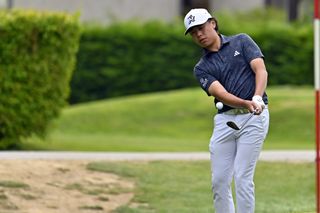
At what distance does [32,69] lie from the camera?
54.4 ft

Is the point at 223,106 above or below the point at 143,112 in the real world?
above

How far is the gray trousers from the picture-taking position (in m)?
8.12

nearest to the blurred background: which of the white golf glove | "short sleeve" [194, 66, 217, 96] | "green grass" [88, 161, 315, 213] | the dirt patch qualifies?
"green grass" [88, 161, 315, 213]

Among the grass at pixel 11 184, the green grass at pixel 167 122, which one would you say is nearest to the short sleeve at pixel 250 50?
the grass at pixel 11 184

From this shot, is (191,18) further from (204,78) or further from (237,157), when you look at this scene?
(237,157)

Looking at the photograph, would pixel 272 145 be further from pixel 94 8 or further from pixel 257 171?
pixel 94 8

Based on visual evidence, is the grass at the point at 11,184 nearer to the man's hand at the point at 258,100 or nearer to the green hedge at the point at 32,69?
the man's hand at the point at 258,100

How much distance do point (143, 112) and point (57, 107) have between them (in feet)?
23.8

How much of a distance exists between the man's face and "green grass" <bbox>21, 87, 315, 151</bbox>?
35.3 ft

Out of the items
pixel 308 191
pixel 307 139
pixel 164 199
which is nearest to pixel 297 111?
pixel 307 139

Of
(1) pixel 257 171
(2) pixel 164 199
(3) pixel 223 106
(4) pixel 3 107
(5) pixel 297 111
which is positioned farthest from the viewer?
(5) pixel 297 111

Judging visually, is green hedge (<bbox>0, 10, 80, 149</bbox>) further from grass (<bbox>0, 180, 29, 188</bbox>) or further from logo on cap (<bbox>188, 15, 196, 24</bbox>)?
logo on cap (<bbox>188, 15, 196, 24</bbox>)

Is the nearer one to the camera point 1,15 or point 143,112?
point 1,15

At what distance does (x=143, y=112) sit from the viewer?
2411 cm
